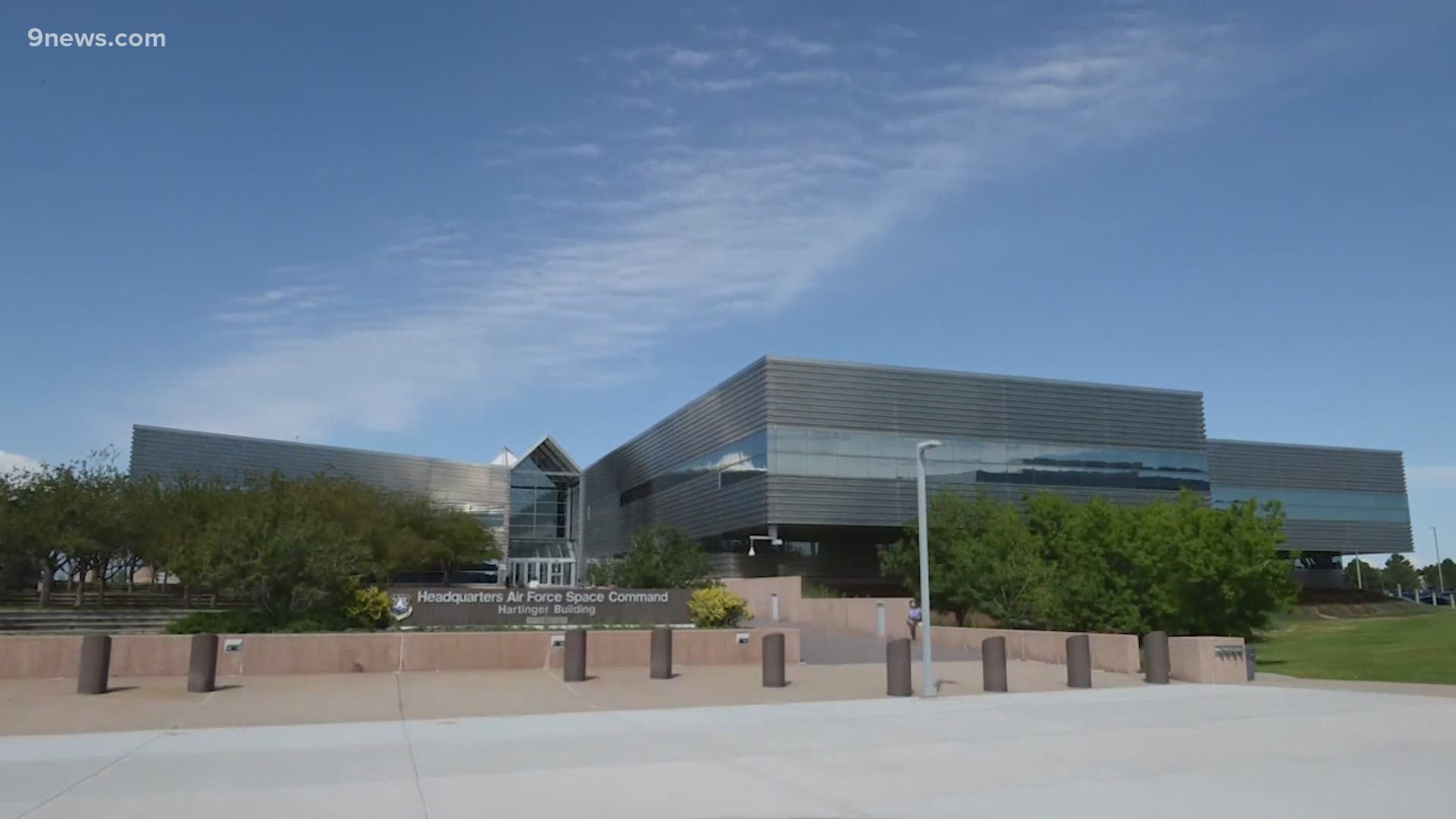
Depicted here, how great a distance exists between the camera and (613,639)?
76.7 ft

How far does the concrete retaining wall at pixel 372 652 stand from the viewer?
19328mm

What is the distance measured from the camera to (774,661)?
1969 centimetres

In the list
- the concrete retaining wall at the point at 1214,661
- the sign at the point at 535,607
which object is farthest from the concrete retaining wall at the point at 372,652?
the concrete retaining wall at the point at 1214,661

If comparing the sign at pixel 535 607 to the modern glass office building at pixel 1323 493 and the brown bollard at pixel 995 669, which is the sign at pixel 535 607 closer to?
the brown bollard at pixel 995 669

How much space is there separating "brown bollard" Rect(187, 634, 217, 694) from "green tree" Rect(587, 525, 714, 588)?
2169 centimetres

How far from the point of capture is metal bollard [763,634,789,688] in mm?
19656

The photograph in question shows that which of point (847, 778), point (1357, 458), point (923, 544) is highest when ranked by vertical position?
point (1357, 458)

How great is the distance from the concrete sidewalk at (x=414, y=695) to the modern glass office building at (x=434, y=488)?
63.3 meters

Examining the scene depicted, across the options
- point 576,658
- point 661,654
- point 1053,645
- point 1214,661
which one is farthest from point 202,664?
point 1214,661

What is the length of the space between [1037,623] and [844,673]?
13.5m

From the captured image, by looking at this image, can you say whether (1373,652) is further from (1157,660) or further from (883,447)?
(883,447)

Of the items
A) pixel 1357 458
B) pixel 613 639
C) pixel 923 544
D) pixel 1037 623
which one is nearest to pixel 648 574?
pixel 1037 623

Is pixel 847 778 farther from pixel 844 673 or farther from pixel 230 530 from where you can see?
pixel 230 530

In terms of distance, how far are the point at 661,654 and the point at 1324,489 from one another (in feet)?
241
